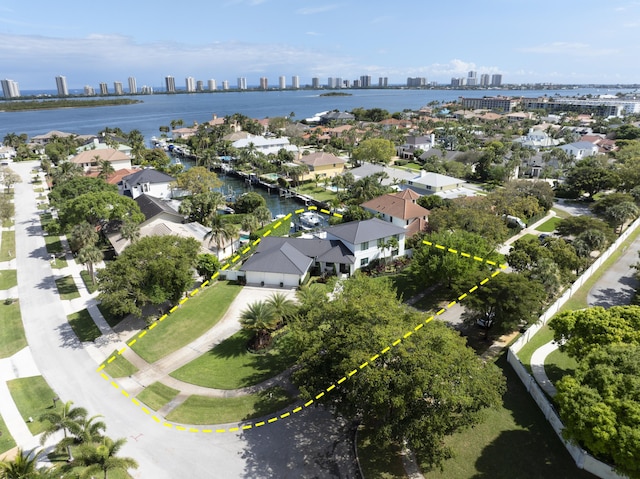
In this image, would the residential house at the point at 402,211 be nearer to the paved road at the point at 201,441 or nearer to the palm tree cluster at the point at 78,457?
the paved road at the point at 201,441

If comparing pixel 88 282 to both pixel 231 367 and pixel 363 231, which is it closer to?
pixel 231 367

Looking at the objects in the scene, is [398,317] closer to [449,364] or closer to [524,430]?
[449,364]

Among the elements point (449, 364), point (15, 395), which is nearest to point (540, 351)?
point (449, 364)

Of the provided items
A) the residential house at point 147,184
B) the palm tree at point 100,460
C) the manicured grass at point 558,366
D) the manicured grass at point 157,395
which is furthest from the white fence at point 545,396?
the residential house at point 147,184

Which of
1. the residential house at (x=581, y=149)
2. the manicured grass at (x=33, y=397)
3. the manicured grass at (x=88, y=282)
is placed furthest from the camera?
the residential house at (x=581, y=149)

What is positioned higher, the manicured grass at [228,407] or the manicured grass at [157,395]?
the manicured grass at [228,407]

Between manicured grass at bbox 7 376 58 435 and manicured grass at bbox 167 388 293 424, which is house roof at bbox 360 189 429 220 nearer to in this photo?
manicured grass at bbox 167 388 293 424

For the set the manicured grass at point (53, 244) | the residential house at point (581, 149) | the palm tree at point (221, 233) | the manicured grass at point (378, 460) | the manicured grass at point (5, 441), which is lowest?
the manicured grass at point (5, 441)

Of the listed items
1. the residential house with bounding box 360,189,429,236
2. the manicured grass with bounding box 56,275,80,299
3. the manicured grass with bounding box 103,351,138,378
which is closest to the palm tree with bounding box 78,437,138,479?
the manicured grass with bounding box 103,351,138,378
